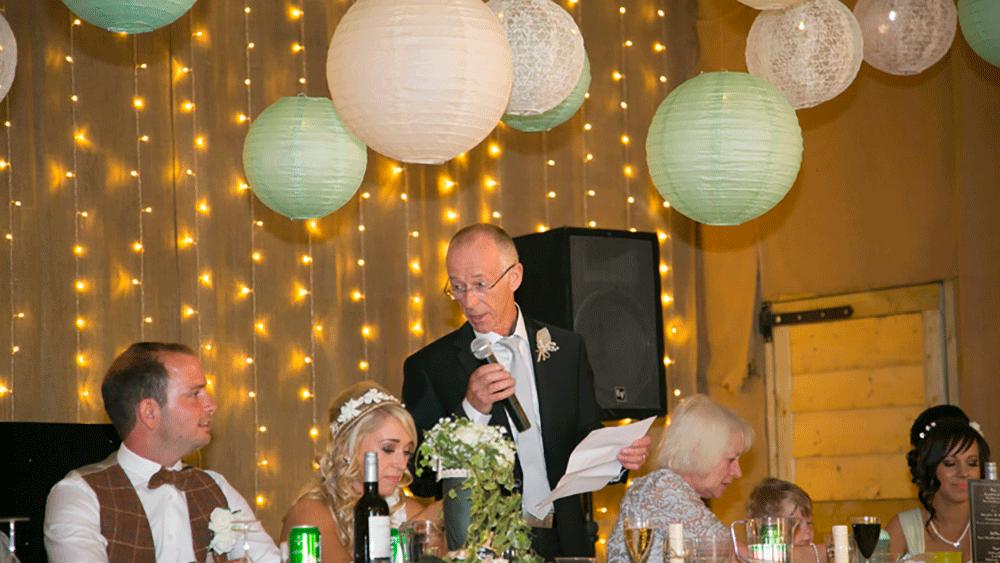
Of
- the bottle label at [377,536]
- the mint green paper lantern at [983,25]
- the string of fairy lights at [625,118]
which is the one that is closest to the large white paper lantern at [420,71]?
the bottle label at [377,536]

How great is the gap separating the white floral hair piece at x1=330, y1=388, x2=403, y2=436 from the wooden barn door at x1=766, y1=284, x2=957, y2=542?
10.1ft

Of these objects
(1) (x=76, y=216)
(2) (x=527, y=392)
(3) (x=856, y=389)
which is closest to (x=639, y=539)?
(2) (x=527, y=392)

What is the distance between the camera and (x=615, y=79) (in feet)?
21.3

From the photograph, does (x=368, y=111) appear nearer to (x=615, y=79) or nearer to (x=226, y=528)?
(x=226, y=528)

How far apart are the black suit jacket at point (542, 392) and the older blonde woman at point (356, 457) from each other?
7.1 inches

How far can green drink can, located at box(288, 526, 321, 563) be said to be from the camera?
2.42 meters

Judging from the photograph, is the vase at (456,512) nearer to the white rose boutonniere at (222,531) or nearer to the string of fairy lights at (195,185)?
the white rose boutonniere at (222,531)

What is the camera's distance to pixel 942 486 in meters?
4.08

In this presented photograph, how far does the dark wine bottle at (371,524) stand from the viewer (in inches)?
93.7

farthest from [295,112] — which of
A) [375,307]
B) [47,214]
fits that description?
[375,307]

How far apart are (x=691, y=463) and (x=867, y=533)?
35.1 inches

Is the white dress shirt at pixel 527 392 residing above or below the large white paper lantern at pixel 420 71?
below

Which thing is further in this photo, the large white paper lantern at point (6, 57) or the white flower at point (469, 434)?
the large white paper lantern at point (6, 57)

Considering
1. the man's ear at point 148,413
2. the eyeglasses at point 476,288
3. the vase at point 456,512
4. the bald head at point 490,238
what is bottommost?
the vase at point 456,512
